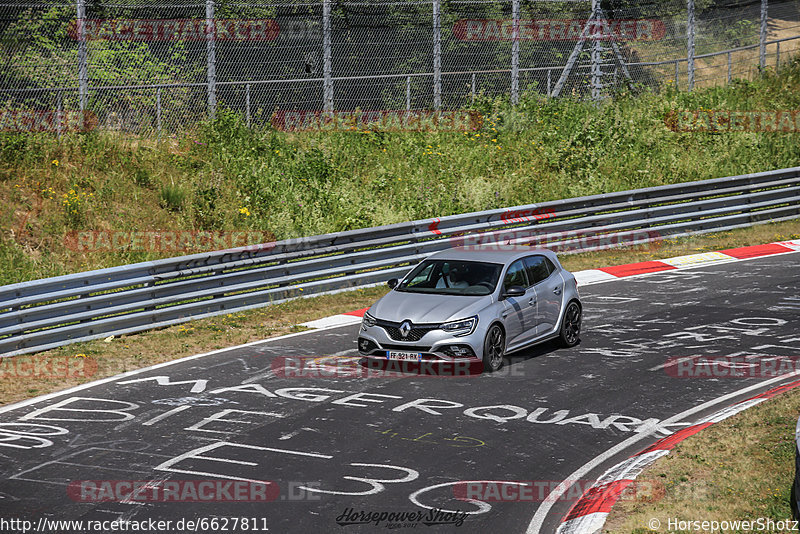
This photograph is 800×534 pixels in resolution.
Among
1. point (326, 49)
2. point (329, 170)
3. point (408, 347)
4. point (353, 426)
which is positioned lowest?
point (353, 426)

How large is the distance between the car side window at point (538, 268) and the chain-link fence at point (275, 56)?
9802mm

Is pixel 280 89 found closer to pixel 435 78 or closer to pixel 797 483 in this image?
pixel 435 78

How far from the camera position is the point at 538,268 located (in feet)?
47.2

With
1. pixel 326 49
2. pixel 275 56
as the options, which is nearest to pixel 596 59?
pixel 326 49

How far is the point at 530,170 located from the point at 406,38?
15.0ft

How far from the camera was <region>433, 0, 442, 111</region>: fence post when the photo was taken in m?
23.9

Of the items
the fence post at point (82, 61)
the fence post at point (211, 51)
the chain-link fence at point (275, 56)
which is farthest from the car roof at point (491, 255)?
the fence post at point (82, 61)

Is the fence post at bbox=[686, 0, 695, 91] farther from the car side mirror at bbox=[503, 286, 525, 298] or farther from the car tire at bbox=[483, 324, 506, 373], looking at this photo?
the car tire at bbox=[483, 324, 506, 373]

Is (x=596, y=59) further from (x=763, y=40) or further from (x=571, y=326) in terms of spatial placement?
(x=571, y=326)

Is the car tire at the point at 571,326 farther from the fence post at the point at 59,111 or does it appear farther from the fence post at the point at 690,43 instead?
the fence post at the point at 690,43

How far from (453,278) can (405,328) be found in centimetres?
145

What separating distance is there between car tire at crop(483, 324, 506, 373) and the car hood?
1.20 feet

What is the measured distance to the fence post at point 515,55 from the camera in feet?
82.5

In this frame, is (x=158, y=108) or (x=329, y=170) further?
(x=329, y=170)
